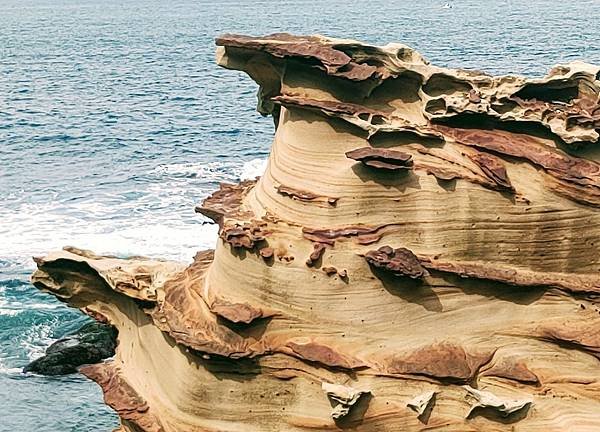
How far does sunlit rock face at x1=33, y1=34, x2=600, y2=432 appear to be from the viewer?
7.92 metres

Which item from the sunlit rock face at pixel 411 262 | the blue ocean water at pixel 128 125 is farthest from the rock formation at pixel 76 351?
the sunlit rock face at pixel 411 262

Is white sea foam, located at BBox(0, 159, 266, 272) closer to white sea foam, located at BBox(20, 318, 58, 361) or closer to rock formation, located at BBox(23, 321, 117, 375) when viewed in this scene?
white sea foam, located at BBox(20, 318, 58, 361)

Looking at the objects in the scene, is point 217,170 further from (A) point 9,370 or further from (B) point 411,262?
(B) point 411,262

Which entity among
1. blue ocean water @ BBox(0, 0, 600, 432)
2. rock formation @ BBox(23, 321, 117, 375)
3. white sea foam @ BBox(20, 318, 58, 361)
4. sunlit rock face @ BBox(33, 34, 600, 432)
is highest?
sunlit rock face @ BBox(33, 34, 600, 432)

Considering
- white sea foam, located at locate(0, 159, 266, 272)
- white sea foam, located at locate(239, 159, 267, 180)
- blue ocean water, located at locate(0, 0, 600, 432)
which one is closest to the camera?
blue ocean water, located at locate(0, 0, 600, 432)

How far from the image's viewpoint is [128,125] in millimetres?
34625

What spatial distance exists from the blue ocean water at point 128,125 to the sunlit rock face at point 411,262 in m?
5.71

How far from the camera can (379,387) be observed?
26.4 ft

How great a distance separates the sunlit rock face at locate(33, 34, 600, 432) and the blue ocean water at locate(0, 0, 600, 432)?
5.71m

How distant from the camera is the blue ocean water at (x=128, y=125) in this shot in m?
17.2

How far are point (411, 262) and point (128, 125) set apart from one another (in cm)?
2784

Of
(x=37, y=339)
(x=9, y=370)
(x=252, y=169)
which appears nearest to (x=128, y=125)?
(x=252, y=169)

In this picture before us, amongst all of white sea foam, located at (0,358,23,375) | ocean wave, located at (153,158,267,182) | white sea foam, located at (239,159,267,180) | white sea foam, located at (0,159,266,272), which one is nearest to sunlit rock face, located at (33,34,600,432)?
white sea foam, located at (0,358,23,375)

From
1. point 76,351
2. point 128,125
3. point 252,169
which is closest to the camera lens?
point 76,351
